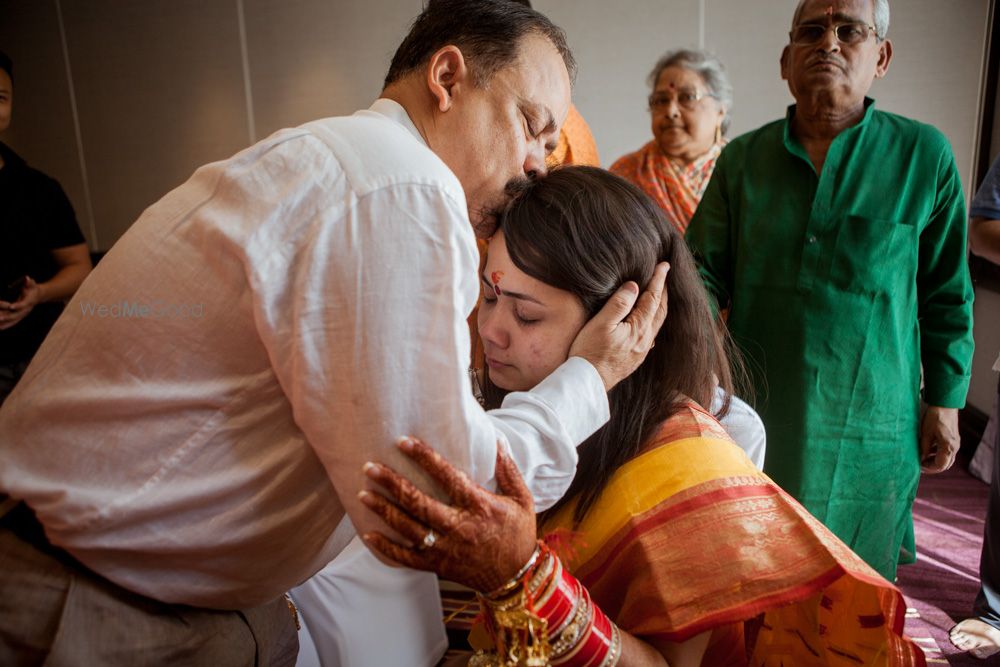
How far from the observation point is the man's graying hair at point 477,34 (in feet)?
3.21

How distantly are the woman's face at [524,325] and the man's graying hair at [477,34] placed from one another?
38cm

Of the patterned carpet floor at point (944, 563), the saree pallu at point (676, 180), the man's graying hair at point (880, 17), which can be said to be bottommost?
the patterned carpet floor at point (944, 563)

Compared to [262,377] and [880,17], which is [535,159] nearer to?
[262,377]

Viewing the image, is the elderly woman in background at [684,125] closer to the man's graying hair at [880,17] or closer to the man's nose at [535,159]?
the man's graying hair at [880,17]

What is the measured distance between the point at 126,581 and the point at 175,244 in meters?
0.38

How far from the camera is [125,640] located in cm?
78

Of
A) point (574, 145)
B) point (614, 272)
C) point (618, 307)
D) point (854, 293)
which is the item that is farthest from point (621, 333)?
point (574, 145)

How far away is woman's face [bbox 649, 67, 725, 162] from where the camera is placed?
287 cm

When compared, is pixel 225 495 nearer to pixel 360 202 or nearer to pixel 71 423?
pixel 71 423

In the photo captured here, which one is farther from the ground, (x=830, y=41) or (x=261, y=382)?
(x=830, y=41)

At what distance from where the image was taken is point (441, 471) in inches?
26.8

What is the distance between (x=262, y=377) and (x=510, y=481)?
0.94ft

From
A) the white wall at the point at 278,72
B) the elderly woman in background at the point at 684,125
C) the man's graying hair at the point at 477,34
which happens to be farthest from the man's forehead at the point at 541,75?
the white wall at the point at 278,72

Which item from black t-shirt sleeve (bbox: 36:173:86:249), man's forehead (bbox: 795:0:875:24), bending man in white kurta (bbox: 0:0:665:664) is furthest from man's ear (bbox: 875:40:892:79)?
black t-shirt sleeve (bbox: 36:173:86:249)
